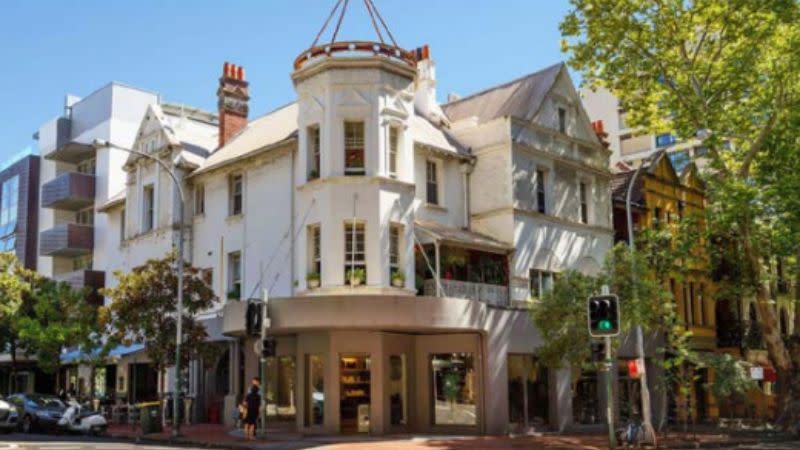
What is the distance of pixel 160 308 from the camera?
95.8 ft

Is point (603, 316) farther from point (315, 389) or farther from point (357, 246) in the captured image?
point (315, 389)

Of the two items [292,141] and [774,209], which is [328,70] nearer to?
[292,141]

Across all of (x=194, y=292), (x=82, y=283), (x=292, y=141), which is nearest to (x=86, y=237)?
(x=82, y=283)

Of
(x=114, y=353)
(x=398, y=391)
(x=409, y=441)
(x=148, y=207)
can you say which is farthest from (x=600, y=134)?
(x=114, y=353)

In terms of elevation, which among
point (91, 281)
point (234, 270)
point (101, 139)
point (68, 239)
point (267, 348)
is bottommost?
point (267, 348)

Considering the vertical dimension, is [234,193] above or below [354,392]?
above

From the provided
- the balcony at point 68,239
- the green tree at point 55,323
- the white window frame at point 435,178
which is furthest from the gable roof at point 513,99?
the balcony at point 68,239

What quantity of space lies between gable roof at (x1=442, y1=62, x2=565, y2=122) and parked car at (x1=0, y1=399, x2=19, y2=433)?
766 inches

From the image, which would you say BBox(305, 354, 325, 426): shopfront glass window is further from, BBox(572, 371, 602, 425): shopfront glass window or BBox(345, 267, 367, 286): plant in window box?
BBox(572, 371, 602, 425): shopfront glass window

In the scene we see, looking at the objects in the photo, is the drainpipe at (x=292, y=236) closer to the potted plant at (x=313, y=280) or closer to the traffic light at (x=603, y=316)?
the potted plant at (x=313, y=280)

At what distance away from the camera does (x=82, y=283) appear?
40500 mm

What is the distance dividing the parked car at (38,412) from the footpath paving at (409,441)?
6.43 ft

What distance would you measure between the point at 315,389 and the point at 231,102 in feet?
47.0

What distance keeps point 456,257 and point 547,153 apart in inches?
243
